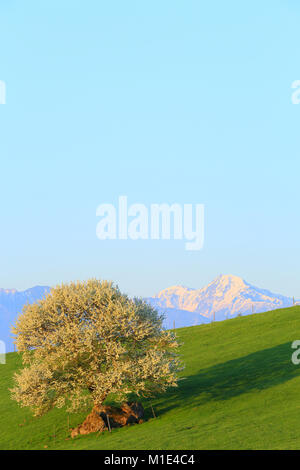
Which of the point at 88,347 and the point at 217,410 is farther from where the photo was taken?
the point at 217,410

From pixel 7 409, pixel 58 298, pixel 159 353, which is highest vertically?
pixel 58 298

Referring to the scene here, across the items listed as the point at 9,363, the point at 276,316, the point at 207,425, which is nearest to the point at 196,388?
the point at 207,425

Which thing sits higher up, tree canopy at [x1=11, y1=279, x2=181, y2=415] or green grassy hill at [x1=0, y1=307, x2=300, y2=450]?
tree canopy at [x1=11, y1=279, x2=181, y2=415]

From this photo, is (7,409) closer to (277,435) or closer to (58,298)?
(58,298)

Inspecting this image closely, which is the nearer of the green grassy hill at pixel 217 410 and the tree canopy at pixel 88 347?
the green grassy hill at pixel 217 410

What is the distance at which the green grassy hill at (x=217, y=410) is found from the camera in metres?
41.1

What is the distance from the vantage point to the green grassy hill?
41125 mm

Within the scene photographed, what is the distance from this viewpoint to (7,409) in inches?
2596

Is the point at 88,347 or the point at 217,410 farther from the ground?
the point at 88,347

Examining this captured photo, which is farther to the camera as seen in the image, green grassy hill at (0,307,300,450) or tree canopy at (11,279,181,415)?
tree canopy at (11,279,181,415)

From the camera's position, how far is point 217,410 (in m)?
51.1

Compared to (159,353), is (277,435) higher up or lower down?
lower down

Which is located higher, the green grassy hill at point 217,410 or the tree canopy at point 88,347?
the tree canopy at point 88,347
